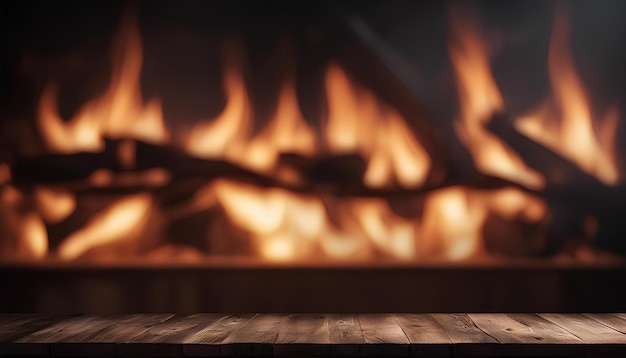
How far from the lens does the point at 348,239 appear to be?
1455 mm

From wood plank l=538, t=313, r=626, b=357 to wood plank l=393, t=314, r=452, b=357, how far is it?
0.29 metres

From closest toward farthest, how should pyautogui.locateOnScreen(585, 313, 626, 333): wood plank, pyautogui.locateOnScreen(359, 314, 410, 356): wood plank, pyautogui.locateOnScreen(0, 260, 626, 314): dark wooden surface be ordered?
pyautogui.locateOnScreen(359, 314, 410, 356): wood plank < pyautogui.locateOnScreen(585, 313, 626, 333): wood plank < pyautogui.locateOnScreen(0, 260, 626, 314): dark wooden surface

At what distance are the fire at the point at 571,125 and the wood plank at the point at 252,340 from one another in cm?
86

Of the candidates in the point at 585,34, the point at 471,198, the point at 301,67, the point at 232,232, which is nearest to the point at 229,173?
the point at 232,232

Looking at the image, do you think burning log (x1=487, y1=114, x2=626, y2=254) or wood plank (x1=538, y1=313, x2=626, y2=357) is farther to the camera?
burning log (x1=487, y1=114, x2=626, y2=254)

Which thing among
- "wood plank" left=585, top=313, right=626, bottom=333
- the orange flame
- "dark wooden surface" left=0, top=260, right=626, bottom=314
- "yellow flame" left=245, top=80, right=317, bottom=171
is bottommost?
"wood plank" left=585, top=313, right=626, bottom=333

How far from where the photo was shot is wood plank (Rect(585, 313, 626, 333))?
126 cm

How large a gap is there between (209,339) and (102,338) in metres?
0.23

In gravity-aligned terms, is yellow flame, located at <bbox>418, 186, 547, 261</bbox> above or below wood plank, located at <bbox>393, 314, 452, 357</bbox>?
above

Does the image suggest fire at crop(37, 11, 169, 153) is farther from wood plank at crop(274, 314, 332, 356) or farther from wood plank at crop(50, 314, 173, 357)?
wood plank at crop(274, 314, 332, 356)

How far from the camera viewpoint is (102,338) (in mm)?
1155

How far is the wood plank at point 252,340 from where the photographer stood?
111cm

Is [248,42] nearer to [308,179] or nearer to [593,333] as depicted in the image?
[308,179]

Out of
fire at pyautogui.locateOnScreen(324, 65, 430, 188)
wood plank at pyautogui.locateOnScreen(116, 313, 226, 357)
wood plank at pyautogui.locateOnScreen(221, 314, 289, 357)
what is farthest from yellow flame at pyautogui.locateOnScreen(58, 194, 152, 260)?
fire at pyautogui.locateOnScreen(324, 65, 430, 188)
